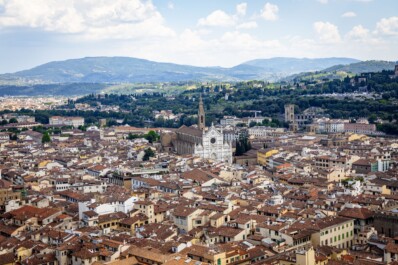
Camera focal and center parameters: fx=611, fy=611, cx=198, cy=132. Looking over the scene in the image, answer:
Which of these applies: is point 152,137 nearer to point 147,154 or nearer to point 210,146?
point 210,146

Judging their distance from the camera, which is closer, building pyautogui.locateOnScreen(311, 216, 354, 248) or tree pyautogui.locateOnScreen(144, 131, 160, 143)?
building pyautogui.locateOnScreen(311, 216, 354, 248)

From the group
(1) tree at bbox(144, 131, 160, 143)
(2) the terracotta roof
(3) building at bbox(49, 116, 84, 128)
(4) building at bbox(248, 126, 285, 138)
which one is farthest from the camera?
(3) building at bbox(49, 116, 84, 128)

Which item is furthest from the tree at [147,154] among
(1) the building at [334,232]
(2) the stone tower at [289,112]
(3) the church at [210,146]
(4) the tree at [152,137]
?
(2) the stone tower at [289,112]

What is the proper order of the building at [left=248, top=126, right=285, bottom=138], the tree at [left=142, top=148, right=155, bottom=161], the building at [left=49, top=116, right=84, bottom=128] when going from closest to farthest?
the tree at [left=142, top=148, right=155, bottom=161], the building at [left=248, top=126, right=285, bottom=138], the building at [left=49, top=116, right=84, bottom=128]

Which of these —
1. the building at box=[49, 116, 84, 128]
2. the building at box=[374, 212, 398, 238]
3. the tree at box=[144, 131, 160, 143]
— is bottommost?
the building at box=[49, 116, 84, 128]

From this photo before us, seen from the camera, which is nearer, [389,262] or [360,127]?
[389,262]

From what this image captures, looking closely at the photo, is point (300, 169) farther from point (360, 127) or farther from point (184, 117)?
point (184, 117)

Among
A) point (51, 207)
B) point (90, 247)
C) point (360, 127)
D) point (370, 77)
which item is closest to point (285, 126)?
point (360, 127)

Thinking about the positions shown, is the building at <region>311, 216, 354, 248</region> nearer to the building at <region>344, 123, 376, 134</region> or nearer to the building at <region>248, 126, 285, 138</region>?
the building at <region>344, 123, 376, 134</region>

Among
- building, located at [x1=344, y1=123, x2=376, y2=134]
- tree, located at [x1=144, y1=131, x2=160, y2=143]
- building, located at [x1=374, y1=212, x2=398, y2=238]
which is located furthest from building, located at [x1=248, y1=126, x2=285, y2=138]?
building, located at [x1=374, y1=212, x2=398, y2=238]

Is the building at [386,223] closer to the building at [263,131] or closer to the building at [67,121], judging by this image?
the building at [263,131]
